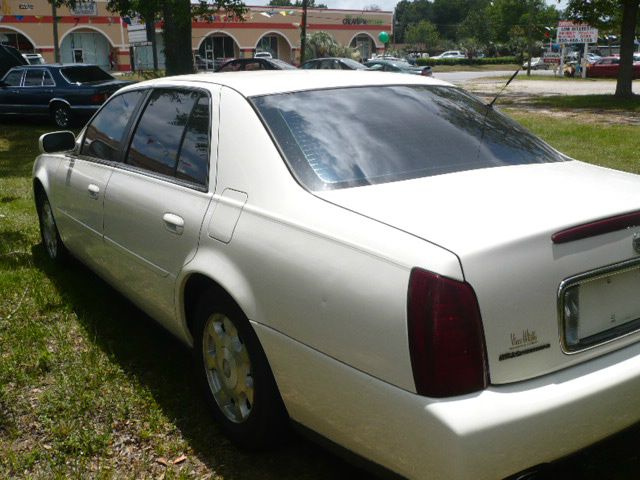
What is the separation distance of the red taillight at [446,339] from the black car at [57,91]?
15.0 meters

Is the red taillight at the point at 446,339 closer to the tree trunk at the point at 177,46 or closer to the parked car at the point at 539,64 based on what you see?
the tree trunk at the point at 177,46

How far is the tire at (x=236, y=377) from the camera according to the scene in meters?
2.79

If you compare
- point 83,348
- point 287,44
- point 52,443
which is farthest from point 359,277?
point 287,44

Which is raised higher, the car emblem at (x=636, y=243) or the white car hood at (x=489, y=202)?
the white car hood at (x=489, y=202)

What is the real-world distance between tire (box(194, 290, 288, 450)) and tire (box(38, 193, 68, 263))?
2571 mm

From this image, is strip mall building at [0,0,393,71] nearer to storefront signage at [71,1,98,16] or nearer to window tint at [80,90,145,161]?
storefront signage at [71,1,98,16]

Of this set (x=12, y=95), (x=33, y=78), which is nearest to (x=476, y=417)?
(x=33, y=78)

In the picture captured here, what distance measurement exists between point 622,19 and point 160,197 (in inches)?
896

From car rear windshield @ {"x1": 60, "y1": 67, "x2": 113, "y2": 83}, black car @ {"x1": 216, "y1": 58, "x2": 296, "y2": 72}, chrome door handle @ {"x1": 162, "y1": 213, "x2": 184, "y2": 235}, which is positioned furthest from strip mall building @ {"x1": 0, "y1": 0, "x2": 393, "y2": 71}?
chrome door handle @ {"x1": 162, "y1": 213, "x2": 184, "y2": 235}

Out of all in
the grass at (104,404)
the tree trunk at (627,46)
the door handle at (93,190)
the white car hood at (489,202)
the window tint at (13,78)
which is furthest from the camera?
the tree trunk at (627,46)

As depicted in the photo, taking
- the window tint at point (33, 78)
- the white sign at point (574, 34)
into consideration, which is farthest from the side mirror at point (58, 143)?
the white sign at point (574, 34)

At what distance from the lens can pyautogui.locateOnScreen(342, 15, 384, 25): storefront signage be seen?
243 ft

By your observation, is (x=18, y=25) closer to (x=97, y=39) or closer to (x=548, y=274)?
(x=97, y=39)

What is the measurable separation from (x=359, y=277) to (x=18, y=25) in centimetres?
6005
